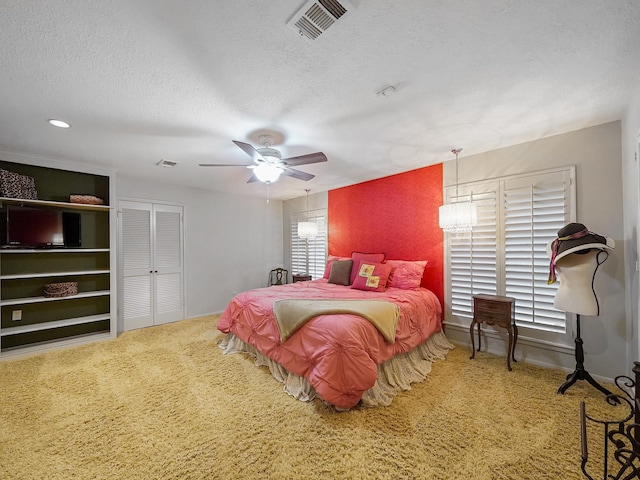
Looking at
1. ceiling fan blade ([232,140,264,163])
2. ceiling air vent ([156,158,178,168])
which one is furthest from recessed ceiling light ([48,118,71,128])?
ceiling fan blade ([232,140,264,163])

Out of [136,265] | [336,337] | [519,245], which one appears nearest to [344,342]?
[336,337]

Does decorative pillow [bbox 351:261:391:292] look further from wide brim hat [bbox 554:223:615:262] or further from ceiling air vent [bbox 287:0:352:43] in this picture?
ceiling air vent [bbox 287:0:352:43]

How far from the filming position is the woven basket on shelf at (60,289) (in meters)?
3.39

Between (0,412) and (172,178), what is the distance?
323cm

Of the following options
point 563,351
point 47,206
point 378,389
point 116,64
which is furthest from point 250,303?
point 563,351

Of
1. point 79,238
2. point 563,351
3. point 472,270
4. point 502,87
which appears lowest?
point 563,351

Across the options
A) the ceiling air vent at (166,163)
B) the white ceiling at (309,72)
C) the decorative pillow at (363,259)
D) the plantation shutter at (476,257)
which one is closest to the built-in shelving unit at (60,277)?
the white ceiling at (309,72)

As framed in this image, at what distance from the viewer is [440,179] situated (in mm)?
3633

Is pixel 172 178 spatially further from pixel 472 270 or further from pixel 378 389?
pixel 472 270

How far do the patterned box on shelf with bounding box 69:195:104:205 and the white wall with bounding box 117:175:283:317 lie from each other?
453 mm

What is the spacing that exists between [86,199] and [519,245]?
17.8 ft

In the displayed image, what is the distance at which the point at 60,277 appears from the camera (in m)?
3.65

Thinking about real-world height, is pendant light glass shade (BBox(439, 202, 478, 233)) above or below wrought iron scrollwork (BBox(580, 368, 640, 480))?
above

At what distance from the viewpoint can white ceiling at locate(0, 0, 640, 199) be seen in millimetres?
1337
